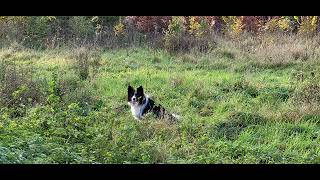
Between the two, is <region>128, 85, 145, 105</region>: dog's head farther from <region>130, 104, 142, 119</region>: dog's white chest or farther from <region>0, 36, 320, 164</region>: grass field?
<region>0, 36, 320, 164</region>: grass field

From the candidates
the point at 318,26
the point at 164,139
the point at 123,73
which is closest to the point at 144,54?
the point at 123,73

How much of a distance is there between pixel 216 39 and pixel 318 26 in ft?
11.8

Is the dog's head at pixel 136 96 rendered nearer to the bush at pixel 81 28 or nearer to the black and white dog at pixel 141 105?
the black and white dog at pixel 141 105

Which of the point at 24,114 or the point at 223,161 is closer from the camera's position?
the point at 223,161

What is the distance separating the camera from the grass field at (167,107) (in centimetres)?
595

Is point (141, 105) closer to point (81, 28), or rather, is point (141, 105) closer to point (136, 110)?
point (136, 110)

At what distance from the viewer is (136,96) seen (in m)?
8.60

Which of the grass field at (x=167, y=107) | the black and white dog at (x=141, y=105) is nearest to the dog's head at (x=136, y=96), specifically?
the black and white dog at (x=141, y=105)

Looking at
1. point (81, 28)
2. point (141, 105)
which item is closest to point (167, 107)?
point (141, 105)

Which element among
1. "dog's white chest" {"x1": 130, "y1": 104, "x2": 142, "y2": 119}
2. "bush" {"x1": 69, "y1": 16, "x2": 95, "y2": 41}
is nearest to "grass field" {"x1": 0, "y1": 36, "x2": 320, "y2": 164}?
"dog's white chest" {"x1": 130, "y1": 104, "x2": 142, "y2": 119}

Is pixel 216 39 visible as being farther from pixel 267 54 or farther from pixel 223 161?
pixel 223 161

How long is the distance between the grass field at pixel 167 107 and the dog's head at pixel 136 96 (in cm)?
28

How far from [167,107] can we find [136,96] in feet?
2.10
